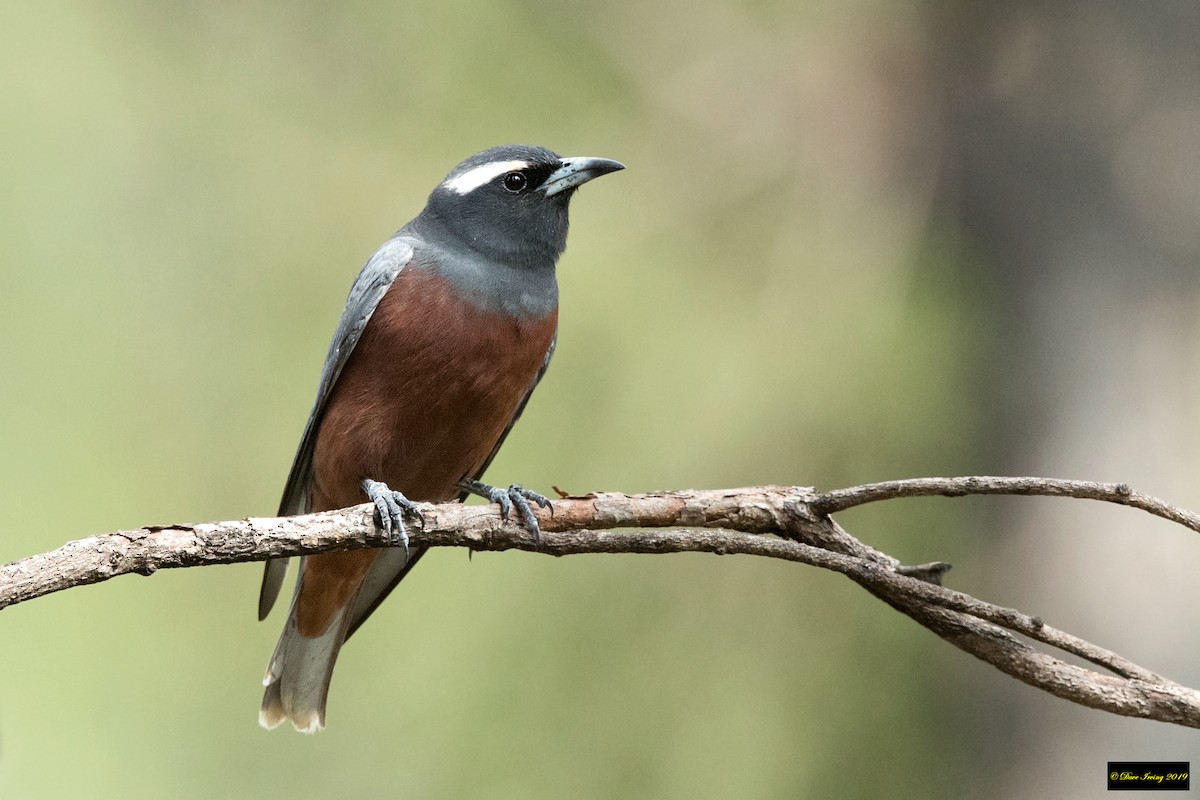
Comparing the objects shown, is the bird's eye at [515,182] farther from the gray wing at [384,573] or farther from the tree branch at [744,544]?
the tree branch at [744,544]

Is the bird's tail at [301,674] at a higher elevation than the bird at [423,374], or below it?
below

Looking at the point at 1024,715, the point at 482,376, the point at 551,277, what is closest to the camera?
the point at 482,376

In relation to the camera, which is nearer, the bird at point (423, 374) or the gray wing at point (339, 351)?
the bird at point (423, 374)

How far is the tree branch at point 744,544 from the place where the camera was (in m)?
2.33

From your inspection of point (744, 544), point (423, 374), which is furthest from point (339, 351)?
point (744, 544)

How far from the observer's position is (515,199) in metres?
4.12

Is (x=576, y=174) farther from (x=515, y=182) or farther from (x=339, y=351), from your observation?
(x=339, y=351)

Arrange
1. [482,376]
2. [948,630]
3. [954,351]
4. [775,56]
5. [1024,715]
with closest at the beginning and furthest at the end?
[948,630] → [482,376] → [1024,715] → [954,351] → [775,56]

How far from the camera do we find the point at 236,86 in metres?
5.89

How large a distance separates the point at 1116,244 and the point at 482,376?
3279 millimetres

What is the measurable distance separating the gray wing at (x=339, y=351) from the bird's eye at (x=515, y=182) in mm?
417

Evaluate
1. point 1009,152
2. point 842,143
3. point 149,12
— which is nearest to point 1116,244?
point 1009,152

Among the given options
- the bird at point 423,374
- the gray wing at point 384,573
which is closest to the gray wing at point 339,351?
the bird at point 423,374

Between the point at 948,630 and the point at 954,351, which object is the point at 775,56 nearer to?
the point at 954,351
